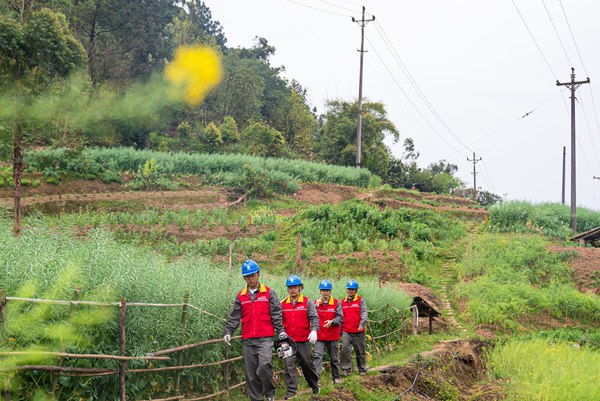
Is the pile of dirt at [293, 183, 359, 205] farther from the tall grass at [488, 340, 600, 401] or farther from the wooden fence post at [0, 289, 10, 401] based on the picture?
the wooden fence post at [0, 289, 10, 401]

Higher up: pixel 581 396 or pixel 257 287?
pixel 257 287

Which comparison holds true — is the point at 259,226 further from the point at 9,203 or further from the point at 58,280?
the point at 58,280

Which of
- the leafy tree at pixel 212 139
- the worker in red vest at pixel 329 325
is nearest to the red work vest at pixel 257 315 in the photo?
the worker in red vest at pixel 329 325

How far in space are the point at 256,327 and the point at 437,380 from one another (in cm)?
615

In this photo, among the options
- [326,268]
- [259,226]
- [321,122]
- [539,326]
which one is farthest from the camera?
[321,122]

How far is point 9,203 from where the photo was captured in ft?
94.2

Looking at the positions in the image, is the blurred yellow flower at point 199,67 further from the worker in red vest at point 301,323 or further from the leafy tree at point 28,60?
the worker in red vest at point 301,323

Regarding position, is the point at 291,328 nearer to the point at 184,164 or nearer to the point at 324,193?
the point at 184,164

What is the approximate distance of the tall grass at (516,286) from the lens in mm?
24578

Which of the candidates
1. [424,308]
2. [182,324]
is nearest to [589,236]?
[424,308]

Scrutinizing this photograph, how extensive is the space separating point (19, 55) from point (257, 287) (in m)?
15.5

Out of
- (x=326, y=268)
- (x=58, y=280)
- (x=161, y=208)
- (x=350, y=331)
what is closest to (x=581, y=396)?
(x=350, y=331)

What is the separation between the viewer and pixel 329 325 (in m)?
12.0

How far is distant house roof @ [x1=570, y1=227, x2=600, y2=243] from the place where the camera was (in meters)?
34.0
